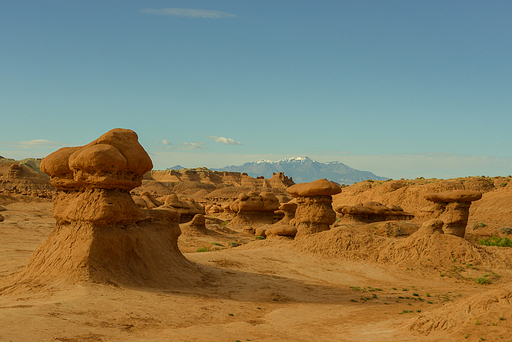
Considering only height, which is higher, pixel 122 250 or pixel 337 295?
pixel 122 250

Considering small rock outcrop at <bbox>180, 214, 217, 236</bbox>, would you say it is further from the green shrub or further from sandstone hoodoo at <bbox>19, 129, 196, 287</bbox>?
the green shrub

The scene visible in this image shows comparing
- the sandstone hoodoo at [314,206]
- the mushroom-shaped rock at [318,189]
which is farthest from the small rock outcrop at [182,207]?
the mushroom-shaped rock at [318,189]

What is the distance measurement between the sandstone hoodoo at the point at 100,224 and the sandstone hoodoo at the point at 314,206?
25.9ft

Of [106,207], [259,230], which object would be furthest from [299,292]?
[259,230]

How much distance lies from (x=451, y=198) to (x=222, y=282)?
36.2 ft

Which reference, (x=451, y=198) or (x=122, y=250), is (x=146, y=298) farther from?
(x=451, y=198)

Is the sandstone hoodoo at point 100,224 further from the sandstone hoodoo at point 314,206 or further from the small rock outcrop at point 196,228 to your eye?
the small rock outcrop at point 196,228

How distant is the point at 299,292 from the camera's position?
911 centimetres

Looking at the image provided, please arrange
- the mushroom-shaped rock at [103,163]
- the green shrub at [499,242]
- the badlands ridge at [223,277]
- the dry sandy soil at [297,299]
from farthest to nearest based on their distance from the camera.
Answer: the green shrub at [499,242]
the mushroom-shaped rock at [103,163]
the badlands ridge at [223,277]
the dry sandy soil at [297,299]

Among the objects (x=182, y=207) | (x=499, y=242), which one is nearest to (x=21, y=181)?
(x=182, y=207)

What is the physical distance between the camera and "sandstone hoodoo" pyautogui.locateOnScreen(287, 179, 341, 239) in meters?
15.3

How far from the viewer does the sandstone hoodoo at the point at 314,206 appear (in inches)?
601

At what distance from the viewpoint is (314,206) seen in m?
15.6

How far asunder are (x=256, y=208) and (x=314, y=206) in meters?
10.3
